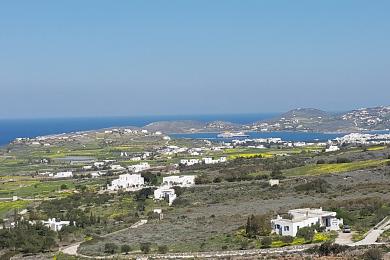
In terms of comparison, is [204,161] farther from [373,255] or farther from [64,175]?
[373,255]

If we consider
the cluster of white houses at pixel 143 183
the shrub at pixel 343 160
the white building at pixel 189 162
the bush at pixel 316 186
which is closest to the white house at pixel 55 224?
the cluster of white houses at pixel 143 183

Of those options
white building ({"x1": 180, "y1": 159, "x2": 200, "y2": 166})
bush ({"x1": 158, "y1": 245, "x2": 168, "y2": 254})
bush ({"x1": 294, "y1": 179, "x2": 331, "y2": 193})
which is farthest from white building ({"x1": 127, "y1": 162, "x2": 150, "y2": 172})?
bush ({"x1": 158, "y1": 245, "x2": 168, "y2": 254})

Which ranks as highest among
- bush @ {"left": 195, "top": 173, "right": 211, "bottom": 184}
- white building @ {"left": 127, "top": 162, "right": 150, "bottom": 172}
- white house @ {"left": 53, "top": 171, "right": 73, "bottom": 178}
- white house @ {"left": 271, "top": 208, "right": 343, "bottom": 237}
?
white house @ {"left": 271, "top": 208, "right": 343, "bottom": 237}

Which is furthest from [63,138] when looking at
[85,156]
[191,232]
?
[191,232]

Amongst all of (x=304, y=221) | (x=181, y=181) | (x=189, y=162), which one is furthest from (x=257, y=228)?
(x=189, y=162)

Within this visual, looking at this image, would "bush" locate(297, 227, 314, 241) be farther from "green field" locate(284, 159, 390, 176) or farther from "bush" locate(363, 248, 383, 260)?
"green field" locate(284, 159, 390, 176)

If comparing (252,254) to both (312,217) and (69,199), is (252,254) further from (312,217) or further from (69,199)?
(69,199)
